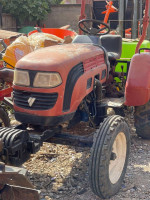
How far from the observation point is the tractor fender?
360 cm

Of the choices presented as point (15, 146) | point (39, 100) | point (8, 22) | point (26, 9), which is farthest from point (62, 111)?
point (8, 22)

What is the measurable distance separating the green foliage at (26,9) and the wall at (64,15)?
57 centimetres

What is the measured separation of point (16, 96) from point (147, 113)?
5.71ft

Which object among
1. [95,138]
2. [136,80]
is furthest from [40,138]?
[136,80]

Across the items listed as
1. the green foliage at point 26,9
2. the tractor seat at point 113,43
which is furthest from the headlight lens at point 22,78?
the green foliage at point 26,9

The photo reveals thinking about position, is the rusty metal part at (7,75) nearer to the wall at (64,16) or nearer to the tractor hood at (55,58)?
the tractor hood at (55,58)

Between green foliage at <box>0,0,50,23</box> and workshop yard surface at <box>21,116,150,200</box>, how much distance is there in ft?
37.5

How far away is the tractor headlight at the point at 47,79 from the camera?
103 inches

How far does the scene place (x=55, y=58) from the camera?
2.74m

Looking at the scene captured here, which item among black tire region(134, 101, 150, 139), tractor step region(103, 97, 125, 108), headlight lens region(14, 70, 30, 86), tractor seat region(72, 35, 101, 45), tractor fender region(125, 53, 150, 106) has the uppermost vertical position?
tractor seat region(72, 35, 101, 45)

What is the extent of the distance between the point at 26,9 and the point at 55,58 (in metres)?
12.2

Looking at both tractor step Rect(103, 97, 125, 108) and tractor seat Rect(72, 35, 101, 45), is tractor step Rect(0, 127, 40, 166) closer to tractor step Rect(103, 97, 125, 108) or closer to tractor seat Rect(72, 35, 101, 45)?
tractor step Rect(103, 97, 125, 108)

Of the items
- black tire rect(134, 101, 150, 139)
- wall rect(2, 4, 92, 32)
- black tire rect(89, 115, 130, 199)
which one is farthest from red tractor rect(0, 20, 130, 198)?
wall rect(2, 4, 92, 32)

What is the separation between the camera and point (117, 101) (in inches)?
154
